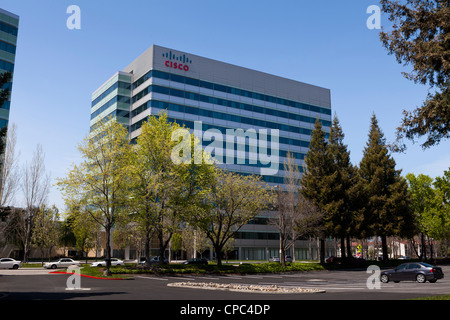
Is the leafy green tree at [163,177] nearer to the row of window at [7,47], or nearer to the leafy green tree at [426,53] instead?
the leafy green tree at [426,53]

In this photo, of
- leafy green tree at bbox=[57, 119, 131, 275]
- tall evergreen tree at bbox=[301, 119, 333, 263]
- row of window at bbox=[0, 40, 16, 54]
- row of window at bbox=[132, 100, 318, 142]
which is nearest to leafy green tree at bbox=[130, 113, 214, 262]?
leafy green tree at bbox=[57, 119, 131, 275]

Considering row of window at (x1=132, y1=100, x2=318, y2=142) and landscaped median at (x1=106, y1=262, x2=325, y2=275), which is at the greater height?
row of window at (x1=132, y1=100, x2=318, y2=142)

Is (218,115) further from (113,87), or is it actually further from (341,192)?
(341,192)

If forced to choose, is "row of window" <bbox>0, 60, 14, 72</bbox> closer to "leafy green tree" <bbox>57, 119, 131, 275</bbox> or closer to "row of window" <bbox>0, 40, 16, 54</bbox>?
"row of window" <bbox>0, 40, 16, 54</bbox>

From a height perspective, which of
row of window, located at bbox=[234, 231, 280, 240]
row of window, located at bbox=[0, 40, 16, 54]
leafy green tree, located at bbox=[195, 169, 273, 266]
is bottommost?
row of window, located at bbox=[234, 231, 280, 240]

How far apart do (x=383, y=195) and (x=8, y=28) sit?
68589mm

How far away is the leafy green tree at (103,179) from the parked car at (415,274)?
76.8 feet

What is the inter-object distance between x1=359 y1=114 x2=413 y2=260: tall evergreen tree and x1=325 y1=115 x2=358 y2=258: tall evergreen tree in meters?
3.17

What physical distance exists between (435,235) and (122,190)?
5427 centimetres

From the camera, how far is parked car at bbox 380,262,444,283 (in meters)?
26.6

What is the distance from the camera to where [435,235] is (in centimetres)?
6394

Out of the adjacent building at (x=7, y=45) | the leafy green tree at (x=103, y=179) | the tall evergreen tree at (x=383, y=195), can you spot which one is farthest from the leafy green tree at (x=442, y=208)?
the adjacent building at (x=7, y=45)

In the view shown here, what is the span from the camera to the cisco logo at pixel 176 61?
78500 millimetres
